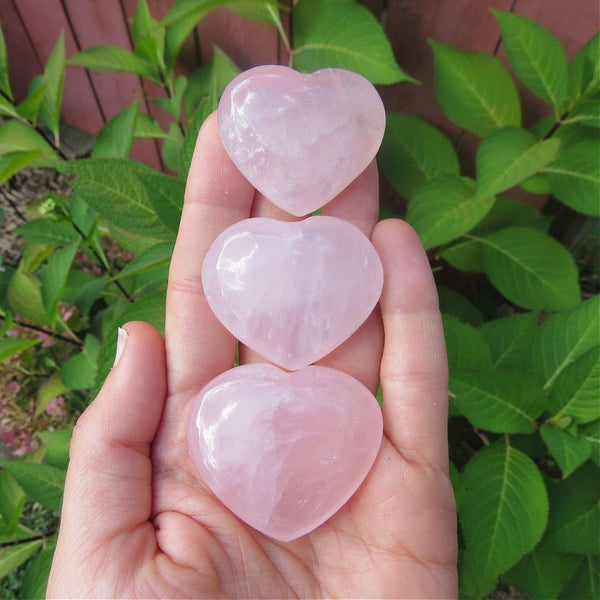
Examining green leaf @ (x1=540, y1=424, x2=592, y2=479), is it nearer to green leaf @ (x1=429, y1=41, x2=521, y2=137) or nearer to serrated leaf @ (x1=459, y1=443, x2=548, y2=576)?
serrated leaf @ (x1=459, y1=443, x2=548, y2=576)

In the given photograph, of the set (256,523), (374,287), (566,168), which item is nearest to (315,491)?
(256,523)

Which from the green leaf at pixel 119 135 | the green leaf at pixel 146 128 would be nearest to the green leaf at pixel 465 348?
the green leaf at pixel 119 135

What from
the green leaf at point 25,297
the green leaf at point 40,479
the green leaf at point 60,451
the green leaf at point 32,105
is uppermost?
the green leaf at point 32,105

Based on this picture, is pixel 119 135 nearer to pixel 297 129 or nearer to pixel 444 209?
pixel 297 129

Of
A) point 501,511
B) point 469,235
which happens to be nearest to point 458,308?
point 469,235

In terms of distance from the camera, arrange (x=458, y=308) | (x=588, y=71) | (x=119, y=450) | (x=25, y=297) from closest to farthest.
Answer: (x=119, y=450) < (x=588, y=71) < (x=25, y=297) < (x=458, y=308)

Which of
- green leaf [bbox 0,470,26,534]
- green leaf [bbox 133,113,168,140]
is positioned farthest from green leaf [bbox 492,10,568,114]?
green leaf [bbox 0,470,26,534]

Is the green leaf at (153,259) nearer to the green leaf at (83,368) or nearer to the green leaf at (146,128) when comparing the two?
the green leaf at (83,368)
